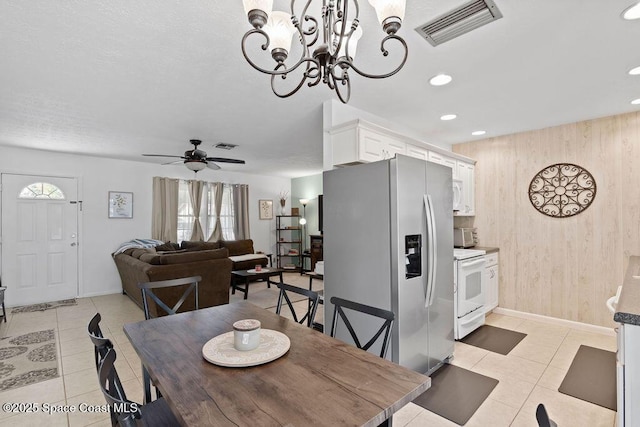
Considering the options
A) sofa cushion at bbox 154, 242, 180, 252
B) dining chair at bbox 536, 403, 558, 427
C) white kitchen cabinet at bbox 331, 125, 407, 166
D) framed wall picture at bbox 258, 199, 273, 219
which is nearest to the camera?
dining chair at bbox 536, 403, 558, 427

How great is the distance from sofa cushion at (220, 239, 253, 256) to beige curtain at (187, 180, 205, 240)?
563mm

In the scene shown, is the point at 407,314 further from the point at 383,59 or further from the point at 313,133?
the point at 313,133

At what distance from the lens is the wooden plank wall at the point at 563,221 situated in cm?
344

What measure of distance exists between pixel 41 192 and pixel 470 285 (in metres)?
6.76

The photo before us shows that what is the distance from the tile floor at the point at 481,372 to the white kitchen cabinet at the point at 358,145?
2078mm

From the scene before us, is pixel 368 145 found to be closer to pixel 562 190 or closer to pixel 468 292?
pixel 468 292

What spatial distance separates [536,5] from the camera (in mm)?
1686

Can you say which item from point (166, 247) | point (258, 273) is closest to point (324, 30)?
point (258, 273)

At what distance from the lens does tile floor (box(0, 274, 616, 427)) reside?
2098 mm

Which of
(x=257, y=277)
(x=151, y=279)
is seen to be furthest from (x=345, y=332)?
(x=257, y=277)

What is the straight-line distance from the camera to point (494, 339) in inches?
134

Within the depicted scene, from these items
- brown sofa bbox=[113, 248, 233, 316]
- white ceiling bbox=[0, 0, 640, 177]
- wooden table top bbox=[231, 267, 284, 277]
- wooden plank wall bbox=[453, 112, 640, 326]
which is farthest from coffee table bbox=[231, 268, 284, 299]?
wooden plank wall bbox=[453, 112, 640, 326]

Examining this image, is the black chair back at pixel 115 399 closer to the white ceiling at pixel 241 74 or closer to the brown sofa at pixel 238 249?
the white ceiling at pixel 241 74

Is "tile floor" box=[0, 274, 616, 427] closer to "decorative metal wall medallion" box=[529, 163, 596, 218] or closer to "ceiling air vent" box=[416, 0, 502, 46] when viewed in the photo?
"decorative metal wall medallion" box=[529, 163, 596, 218]
